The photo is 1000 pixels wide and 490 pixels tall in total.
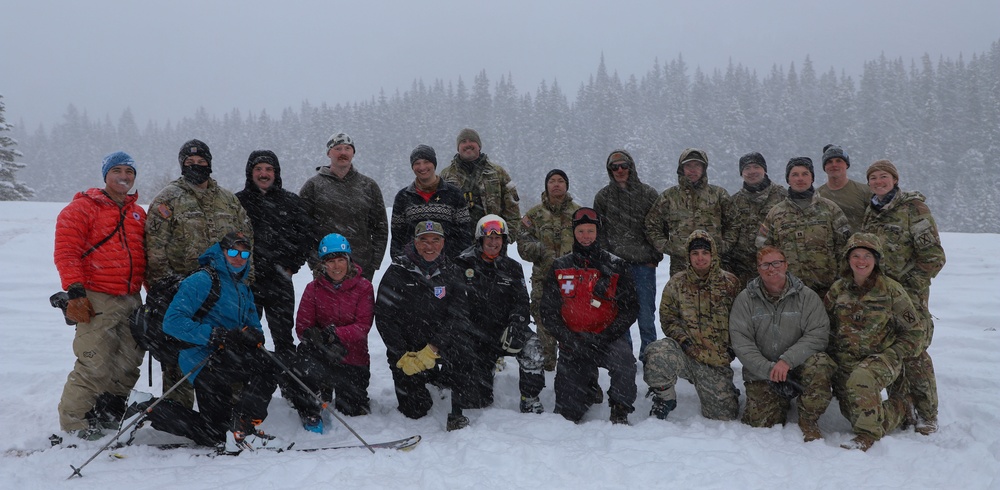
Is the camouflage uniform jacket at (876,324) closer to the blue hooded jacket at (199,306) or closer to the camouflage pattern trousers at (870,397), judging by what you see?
the camouflage pattern trousers at (870,397)

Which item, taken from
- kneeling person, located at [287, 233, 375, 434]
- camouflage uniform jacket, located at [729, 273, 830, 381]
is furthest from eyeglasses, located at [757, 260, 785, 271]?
kneeling person, located at [287, 233, 375, 434]

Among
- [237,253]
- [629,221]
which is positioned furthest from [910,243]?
[237,253]

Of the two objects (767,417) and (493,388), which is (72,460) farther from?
(767,417)

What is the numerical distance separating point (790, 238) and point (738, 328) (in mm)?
1259

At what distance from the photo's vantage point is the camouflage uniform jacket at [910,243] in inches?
216

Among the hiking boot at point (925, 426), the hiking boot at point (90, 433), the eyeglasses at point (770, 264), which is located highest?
the eyeglasses at point (770, 264)

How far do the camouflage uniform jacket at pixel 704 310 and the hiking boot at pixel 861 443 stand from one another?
3.86 ft

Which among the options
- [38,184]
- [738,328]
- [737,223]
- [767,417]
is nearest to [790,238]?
[737,223]

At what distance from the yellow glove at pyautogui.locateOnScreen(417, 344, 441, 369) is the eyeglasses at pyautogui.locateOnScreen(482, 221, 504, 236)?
50.9 inches

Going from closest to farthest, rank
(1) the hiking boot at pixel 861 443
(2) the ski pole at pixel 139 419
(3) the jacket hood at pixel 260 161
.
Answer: (2) the ski pole at pixel 139 419
(1) the hiking boot at pixel 861 443
(3) the jacket hood at pixel 260 161

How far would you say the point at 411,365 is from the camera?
5.68 metres

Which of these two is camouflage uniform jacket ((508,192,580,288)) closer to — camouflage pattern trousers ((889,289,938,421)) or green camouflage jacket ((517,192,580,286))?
green camouflage jacket ((517,192,580,286))

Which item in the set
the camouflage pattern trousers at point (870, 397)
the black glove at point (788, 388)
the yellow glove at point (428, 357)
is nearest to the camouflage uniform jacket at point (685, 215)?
the black glove at point (788, 388)

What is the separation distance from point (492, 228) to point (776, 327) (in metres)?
2.89
